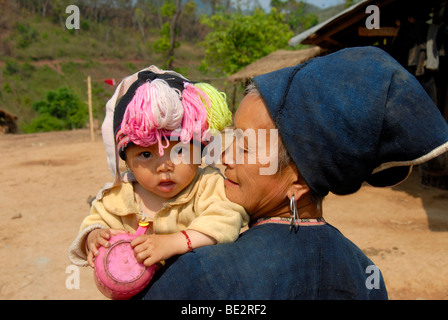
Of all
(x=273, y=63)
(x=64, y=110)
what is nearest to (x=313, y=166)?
(x=273, y=63)

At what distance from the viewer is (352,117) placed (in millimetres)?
1219

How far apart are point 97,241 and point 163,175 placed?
373 mm

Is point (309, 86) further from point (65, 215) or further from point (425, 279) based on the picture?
point (65, 215)

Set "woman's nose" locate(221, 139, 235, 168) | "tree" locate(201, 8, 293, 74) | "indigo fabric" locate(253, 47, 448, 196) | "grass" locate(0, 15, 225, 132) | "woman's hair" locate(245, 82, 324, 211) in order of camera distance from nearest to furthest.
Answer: "indigo fabric" locate(253, 47, 448, 196), "woman's hair" locate(245, 82, 324, 211), "woman's nose" locate(221, 139, 235, 168), "tree" locate(201, 8, 293, 74), "grass" locate(0, 15, 225, 132)

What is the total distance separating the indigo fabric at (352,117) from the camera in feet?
3.90

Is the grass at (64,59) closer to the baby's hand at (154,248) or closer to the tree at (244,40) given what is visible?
the tree at (244,40)

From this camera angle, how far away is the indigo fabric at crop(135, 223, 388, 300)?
1.27 metres

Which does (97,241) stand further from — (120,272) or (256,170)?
(256,170)

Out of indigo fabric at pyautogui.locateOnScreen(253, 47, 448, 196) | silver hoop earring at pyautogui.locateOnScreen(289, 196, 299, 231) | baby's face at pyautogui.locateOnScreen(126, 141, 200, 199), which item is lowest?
silver hoop earring at pyautogui.locateOnScreen(289, 196, 299, 231)

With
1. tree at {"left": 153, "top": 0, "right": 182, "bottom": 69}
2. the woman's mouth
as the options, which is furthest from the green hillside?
the woman's mouth

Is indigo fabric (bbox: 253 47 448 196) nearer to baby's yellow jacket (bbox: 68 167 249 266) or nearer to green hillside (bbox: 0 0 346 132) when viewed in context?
baby's yellow jacket (bbox: 68 167 249 266)

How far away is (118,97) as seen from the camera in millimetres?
1712

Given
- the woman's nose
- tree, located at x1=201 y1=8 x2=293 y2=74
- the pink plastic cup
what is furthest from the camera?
tree, located at x1=201 y1=8 x2=293 y2=74

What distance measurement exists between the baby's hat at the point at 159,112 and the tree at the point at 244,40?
17.6 meters
